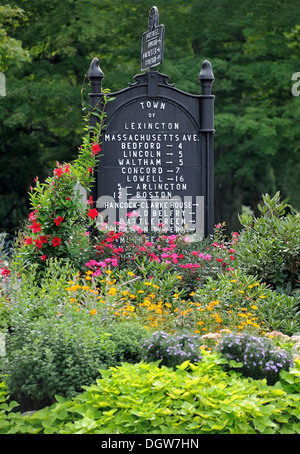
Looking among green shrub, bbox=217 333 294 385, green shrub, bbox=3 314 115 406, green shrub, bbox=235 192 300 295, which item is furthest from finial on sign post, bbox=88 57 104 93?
green shrub, bbox=217 333 294 385

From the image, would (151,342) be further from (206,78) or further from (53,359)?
(206,78)

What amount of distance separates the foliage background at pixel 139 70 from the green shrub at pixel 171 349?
1214 centimetres

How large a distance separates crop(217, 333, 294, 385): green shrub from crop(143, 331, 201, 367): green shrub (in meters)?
0.23

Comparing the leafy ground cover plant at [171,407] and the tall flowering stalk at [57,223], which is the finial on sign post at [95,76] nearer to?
the tall flowering stalk at [57,223]

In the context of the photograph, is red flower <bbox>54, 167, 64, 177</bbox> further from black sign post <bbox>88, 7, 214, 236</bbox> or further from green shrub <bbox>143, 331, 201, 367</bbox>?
green shrub <bbox>143, 331, 201, 367</bbox>

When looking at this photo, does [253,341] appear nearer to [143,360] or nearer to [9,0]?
[143,360]

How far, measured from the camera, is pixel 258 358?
4.54 meters

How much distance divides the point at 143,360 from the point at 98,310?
38.0 inches

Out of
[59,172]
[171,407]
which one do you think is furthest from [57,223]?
[171,407]

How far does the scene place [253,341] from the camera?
4.65m

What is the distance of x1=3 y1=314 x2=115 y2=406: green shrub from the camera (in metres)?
4.41

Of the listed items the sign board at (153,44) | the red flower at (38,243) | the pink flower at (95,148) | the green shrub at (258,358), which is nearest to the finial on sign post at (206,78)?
the sign board at (153,44)

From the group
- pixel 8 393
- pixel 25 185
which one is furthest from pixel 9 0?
pixel 8 393

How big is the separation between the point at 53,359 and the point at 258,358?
1480mm
